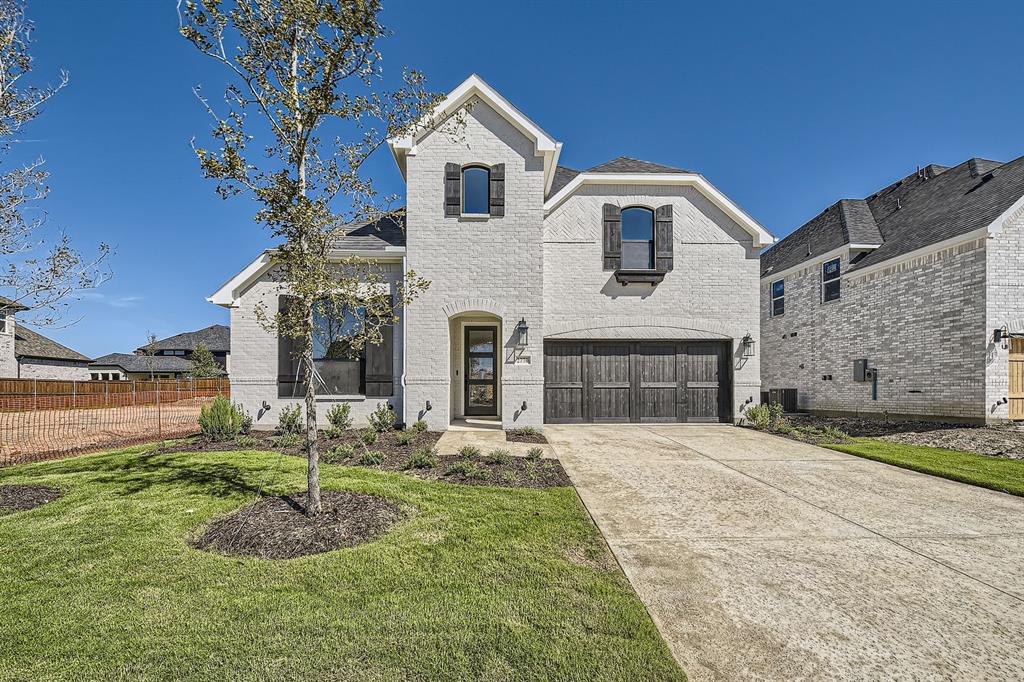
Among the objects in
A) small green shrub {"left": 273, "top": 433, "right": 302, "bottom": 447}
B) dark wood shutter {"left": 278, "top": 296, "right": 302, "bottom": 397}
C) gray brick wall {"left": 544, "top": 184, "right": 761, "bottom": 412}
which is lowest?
small green shrub {"left": 273, "top": 433, "right": 302, "bottom": 447}

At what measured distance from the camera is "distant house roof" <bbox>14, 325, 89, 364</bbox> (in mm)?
27347

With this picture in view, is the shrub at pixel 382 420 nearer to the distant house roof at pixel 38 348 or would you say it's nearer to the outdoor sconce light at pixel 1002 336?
the outdoor sconce light at pixel 1002 336

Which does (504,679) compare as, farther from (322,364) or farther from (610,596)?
(322,364)

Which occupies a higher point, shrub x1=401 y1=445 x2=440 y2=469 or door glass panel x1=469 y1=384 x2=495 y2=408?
door glass panel x1=469 y1=384 x2=495 y2=408

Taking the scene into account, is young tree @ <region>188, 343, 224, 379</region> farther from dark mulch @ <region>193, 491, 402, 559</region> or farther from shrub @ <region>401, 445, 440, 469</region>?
dark mulch @ <region>193, 491, 402, 559</region>

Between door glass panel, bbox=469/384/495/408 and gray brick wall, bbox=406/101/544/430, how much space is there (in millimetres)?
2046

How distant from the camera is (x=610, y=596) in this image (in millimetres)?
3006

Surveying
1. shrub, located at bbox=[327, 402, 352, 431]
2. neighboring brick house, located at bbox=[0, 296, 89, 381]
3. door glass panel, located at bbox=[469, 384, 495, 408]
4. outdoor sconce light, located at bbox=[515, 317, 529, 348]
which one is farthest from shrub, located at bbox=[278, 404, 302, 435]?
neighboring brick house, located at bbox=[0, 296, 89, 381]

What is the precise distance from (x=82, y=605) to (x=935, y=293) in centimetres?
1688

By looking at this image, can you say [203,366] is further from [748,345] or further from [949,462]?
[949,462]

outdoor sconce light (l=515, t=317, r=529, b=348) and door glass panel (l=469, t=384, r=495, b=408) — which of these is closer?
outdoor sconce light (l=515, t=317, r=529, b=348)

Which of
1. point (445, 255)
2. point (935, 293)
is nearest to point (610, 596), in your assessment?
point (445, 255)

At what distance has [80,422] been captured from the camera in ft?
43.5

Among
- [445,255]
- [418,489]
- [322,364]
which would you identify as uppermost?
[445,255]
